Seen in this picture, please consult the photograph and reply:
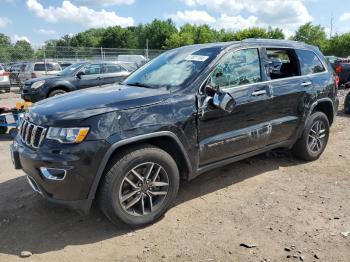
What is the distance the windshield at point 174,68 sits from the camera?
4289 mm

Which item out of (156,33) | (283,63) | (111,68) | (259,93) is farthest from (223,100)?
(156,33)

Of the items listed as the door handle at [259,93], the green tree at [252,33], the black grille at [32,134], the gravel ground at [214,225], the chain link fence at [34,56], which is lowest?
the gravel ground at [214,225]

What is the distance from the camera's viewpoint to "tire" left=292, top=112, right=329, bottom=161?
5539 millimetres

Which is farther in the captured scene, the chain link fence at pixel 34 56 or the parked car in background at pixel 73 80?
the chain link fence at pixel 34 56

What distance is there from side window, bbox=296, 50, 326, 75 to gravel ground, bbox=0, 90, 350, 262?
4.72 ft

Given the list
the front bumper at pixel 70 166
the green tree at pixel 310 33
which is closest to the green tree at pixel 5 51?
the front bumper at pixel 70 166

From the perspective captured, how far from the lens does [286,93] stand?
5.03 metres

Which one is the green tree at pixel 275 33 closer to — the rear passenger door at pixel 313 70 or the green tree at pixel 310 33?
the green tree at pixel 310 33

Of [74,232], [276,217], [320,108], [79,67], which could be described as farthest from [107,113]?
[79,67]

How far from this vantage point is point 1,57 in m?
24.5

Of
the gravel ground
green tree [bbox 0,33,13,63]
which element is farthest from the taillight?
green tree [bbox 0,33,13,63]

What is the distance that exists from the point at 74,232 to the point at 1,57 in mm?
23634

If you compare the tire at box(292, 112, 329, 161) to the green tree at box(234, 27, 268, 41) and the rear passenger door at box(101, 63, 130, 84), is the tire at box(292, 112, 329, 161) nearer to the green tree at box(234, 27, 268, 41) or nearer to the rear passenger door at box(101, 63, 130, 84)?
the rear passenger door at box(101, 63, 130, 84)

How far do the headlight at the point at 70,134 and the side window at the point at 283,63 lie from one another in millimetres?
2729
